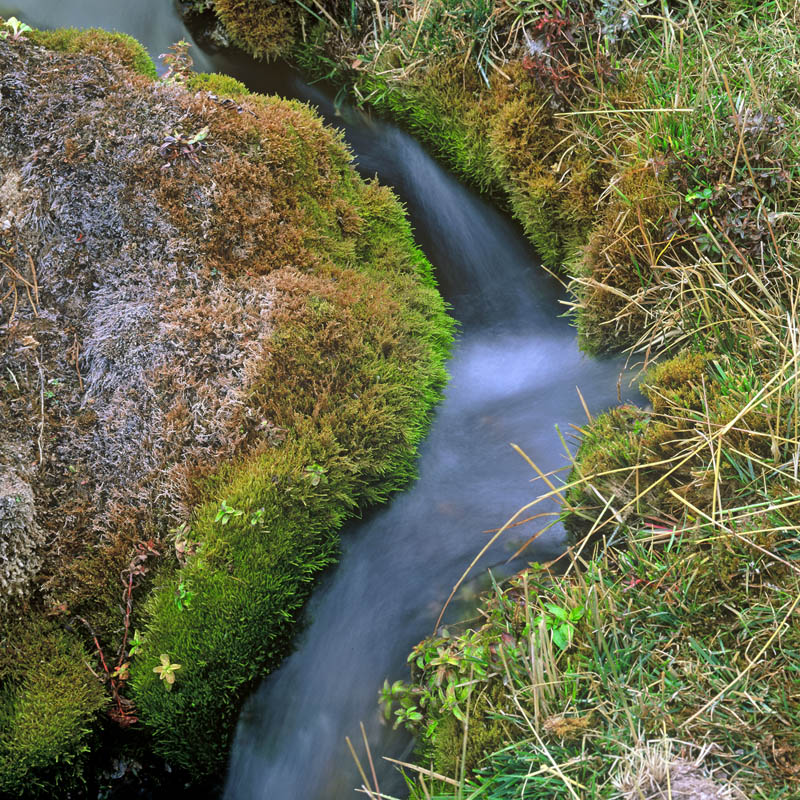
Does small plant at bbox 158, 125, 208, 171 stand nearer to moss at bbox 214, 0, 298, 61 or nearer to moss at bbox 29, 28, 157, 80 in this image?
moss at bbox 29, 28, 157, 80

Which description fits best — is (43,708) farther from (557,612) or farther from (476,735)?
(557,612)

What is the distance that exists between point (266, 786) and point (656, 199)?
11.4 ft

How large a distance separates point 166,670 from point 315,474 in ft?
3.48

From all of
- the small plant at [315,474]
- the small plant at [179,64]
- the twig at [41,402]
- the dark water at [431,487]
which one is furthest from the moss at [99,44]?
the small plant at [315,474]

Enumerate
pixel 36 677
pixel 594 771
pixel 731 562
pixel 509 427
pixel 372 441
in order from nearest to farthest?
pixel 594 771
pixel 731 562
pixel 36 677
pixel 372 441
pixel 509 427

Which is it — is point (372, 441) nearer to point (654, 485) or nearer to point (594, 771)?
point (654, 485)

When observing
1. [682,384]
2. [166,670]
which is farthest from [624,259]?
[166,670]

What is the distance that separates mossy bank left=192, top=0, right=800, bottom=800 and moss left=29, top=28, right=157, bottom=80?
0.75 metres

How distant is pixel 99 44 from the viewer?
4.36 metres

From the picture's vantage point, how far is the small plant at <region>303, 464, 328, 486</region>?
316 centimetres

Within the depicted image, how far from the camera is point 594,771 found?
2.25 metres

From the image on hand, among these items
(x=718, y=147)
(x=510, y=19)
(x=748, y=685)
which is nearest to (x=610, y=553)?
(x=748, y=685)

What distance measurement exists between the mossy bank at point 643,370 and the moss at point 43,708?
1382mm

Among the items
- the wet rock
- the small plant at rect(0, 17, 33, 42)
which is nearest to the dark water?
the wet rock
